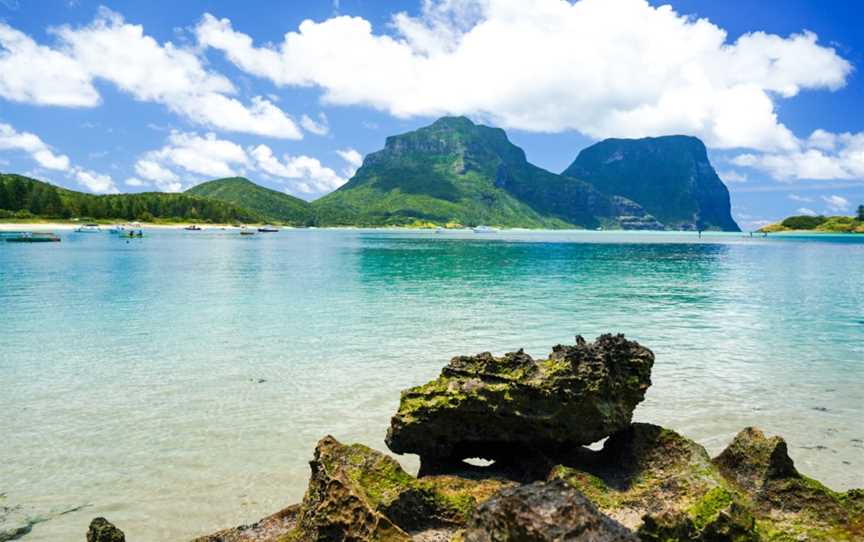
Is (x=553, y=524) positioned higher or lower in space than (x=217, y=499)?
higher

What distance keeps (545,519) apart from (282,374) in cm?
1595

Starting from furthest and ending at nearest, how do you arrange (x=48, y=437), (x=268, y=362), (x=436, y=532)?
1. (x=268, y=362)
2. (x=48, y=437)
3. (x=436, y=532)

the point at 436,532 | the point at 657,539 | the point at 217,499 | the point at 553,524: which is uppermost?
the point at 553,524

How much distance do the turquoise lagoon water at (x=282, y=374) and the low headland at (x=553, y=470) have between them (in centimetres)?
298

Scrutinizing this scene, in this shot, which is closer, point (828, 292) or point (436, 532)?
point (436, 532)

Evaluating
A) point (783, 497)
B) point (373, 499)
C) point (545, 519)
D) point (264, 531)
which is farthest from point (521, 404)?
point (264, 531)

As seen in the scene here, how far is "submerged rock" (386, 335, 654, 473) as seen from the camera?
9.43 meters

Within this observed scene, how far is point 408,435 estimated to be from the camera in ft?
32.2

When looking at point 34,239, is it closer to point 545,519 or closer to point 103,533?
point 103,533

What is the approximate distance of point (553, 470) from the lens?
8906 millimetres

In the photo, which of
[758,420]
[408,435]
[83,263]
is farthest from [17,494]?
[83,263]

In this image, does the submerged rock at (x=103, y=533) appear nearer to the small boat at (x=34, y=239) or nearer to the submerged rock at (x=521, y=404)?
the submerged rock at (x=521, y=404)

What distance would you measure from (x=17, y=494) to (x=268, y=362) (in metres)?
11.0

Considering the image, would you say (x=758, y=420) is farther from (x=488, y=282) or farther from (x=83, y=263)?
(x=83, y=263)
